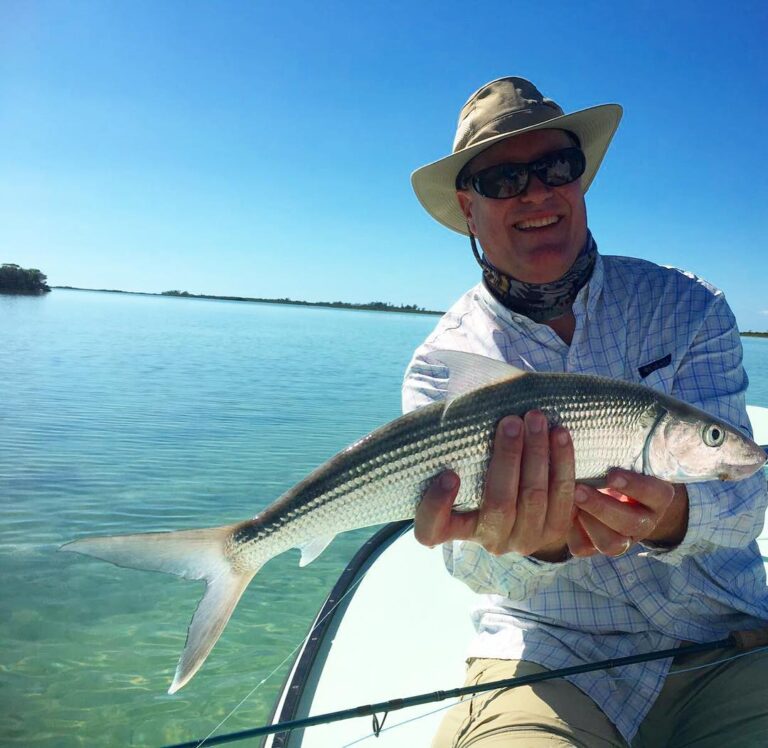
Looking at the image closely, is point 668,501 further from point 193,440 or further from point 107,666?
point 193,440

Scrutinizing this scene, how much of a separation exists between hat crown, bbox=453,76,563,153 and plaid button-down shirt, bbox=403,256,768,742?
0.93 meters

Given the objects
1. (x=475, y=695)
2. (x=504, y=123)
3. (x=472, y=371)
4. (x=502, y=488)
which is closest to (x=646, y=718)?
(x=475, y=695)

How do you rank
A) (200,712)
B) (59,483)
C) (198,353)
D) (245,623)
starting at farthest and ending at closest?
(198,353) → (59,483) → (245,623) → (200,712)

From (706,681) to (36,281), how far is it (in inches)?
5293

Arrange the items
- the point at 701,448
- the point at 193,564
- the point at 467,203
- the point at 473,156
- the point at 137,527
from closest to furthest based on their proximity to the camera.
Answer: the point at 193,564, the point at 701,448, the point at 473,156, the point at 467,203, the point at 137,527

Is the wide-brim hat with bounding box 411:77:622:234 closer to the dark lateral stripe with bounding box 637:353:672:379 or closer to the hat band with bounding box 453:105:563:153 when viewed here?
the hat band with bounding box 453:105:563:153

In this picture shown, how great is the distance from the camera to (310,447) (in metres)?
12.7

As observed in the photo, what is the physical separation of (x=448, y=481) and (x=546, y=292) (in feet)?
4.41

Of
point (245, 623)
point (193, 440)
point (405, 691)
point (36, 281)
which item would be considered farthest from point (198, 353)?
point (36, 281)

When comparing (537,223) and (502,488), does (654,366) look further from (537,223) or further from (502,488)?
(502,488)

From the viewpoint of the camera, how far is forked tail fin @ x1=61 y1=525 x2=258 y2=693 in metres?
1.99

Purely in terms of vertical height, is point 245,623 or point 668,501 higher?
point 668,501

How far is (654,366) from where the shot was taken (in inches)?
116

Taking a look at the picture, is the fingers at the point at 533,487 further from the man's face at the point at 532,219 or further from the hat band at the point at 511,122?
the hat band at the point at 511,122
